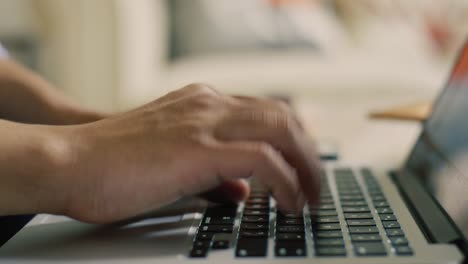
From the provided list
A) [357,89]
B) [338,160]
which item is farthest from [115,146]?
[357,89]

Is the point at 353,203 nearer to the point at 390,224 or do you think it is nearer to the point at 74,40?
the point at 390,224

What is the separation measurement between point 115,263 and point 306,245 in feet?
0.43

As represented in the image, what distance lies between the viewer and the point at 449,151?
565mm

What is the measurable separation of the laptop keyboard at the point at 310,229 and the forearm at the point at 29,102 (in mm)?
244

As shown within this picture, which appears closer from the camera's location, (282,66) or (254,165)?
(254,165)

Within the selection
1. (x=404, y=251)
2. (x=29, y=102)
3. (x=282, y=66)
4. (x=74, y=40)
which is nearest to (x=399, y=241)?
(x=404, y=251)

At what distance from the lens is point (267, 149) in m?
0.43

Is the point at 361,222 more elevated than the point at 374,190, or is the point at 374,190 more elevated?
the point at 374,190

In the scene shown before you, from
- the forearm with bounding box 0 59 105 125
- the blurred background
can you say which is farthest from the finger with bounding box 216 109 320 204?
the blurred background

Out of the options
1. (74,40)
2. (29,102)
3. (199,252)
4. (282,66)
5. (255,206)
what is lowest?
(199,252)

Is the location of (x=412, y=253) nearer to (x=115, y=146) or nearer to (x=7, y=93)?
(x=115, y=146)

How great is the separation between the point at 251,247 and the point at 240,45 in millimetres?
1544

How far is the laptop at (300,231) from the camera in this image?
39 centimetres

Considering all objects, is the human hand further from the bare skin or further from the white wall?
the white wall
